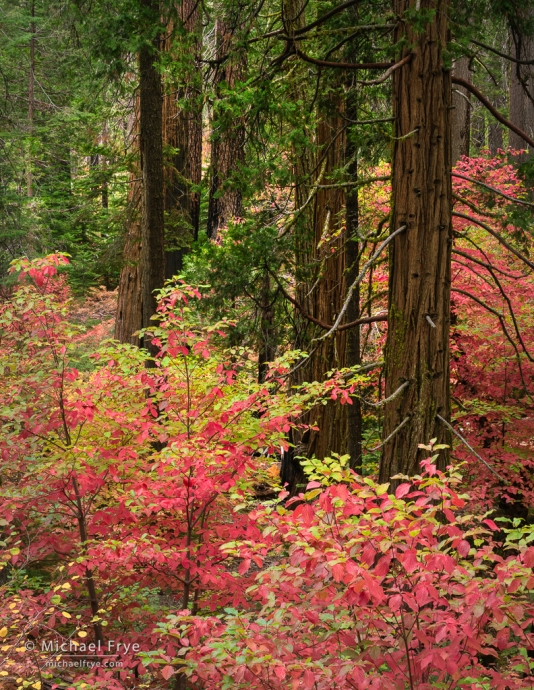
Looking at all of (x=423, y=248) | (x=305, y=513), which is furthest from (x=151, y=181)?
(x=305, y=513)

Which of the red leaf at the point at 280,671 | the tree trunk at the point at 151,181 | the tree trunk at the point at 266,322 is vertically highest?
the tree trunk at the point at 151,181

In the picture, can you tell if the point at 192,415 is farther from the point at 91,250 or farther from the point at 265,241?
the point at 91,250

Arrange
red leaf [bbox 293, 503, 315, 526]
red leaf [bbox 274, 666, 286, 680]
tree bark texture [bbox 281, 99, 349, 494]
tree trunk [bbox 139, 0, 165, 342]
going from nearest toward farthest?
1. red leaf [bbox 274, 666, 286, 680]
2. red leaf [bbox 293, 503, 315, 526]
3. tree trunk [bbox 139, 0, 165, 342]
4. tree bark texture [bbox 281, 99, 349, 494]

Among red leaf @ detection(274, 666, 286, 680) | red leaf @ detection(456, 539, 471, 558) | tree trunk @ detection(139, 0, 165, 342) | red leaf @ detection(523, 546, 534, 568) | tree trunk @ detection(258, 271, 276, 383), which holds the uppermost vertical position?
tree trunk @ detection(139, 0, 165, 342)

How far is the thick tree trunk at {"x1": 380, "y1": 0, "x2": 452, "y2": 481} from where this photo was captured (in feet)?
14.8

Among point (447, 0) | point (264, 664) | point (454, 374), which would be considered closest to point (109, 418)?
point (264, 664)

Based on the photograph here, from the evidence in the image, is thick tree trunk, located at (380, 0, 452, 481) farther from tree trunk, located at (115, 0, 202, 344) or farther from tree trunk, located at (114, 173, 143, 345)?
tree trunk, located at (114, 173, 143, 345)

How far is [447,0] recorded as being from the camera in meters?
4.53

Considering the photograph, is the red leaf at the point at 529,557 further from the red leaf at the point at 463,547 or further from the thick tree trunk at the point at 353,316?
the thick tree trunk at the point at 353,316

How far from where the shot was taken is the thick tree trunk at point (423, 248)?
14.8 ft

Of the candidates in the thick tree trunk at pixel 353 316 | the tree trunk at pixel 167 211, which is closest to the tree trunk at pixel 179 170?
the tree trunk at pixel 167 211

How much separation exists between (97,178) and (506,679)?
8.39 metres

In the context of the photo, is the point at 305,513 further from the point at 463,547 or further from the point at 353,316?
the point at 353,316

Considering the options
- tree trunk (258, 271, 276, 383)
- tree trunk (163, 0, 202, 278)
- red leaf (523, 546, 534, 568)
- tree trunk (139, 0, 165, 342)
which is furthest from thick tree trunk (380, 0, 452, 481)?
tree trunk (163, 0, 202, 278)
